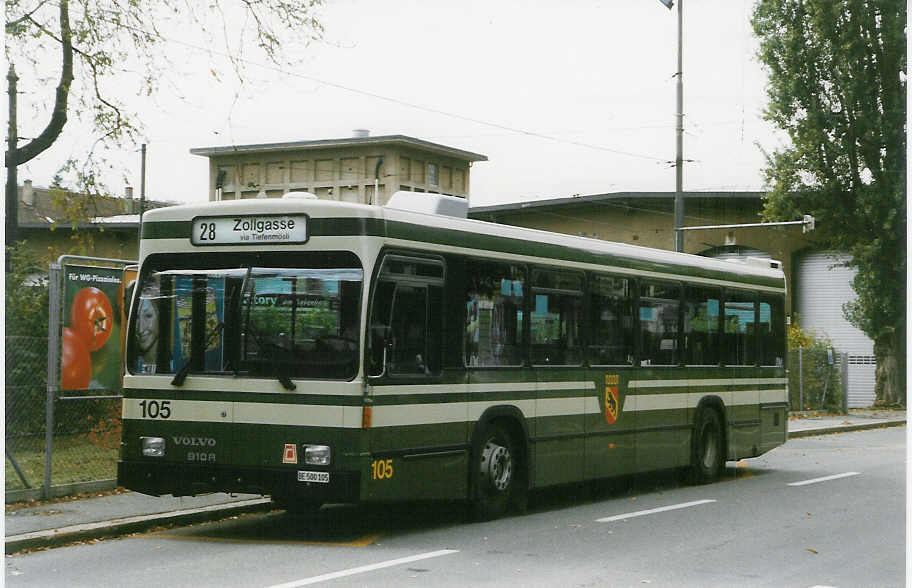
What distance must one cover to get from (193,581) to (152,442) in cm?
252

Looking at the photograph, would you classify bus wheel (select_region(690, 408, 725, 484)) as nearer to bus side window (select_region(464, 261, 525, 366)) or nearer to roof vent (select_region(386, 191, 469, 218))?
bus side window (select_region(464, 261, 525, 366))

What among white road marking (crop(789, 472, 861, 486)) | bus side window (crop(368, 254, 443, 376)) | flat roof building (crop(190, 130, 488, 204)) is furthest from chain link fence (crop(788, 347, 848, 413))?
flat roof building (crop(190, 130, 488, 204))

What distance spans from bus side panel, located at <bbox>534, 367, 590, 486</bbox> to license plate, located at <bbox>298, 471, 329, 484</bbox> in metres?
3.23

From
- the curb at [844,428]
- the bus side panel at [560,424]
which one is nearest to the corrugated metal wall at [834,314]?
the curb at [844,428]

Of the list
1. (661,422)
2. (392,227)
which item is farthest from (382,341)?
(661,422)

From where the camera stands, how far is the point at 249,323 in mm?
11055

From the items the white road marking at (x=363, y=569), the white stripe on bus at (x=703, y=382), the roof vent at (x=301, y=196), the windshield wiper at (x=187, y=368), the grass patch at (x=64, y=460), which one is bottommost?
the white road marking at (x=363, y=569)

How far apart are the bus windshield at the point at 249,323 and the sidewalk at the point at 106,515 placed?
149 cm

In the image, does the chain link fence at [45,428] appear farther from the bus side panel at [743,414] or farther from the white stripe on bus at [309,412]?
the bus side panel at [743,414]

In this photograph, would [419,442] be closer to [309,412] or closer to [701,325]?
[309,412]

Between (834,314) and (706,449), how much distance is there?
102 ft

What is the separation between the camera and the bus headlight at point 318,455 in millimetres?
10742

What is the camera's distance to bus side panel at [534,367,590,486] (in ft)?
44.0

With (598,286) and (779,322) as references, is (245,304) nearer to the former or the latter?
(598,286)
